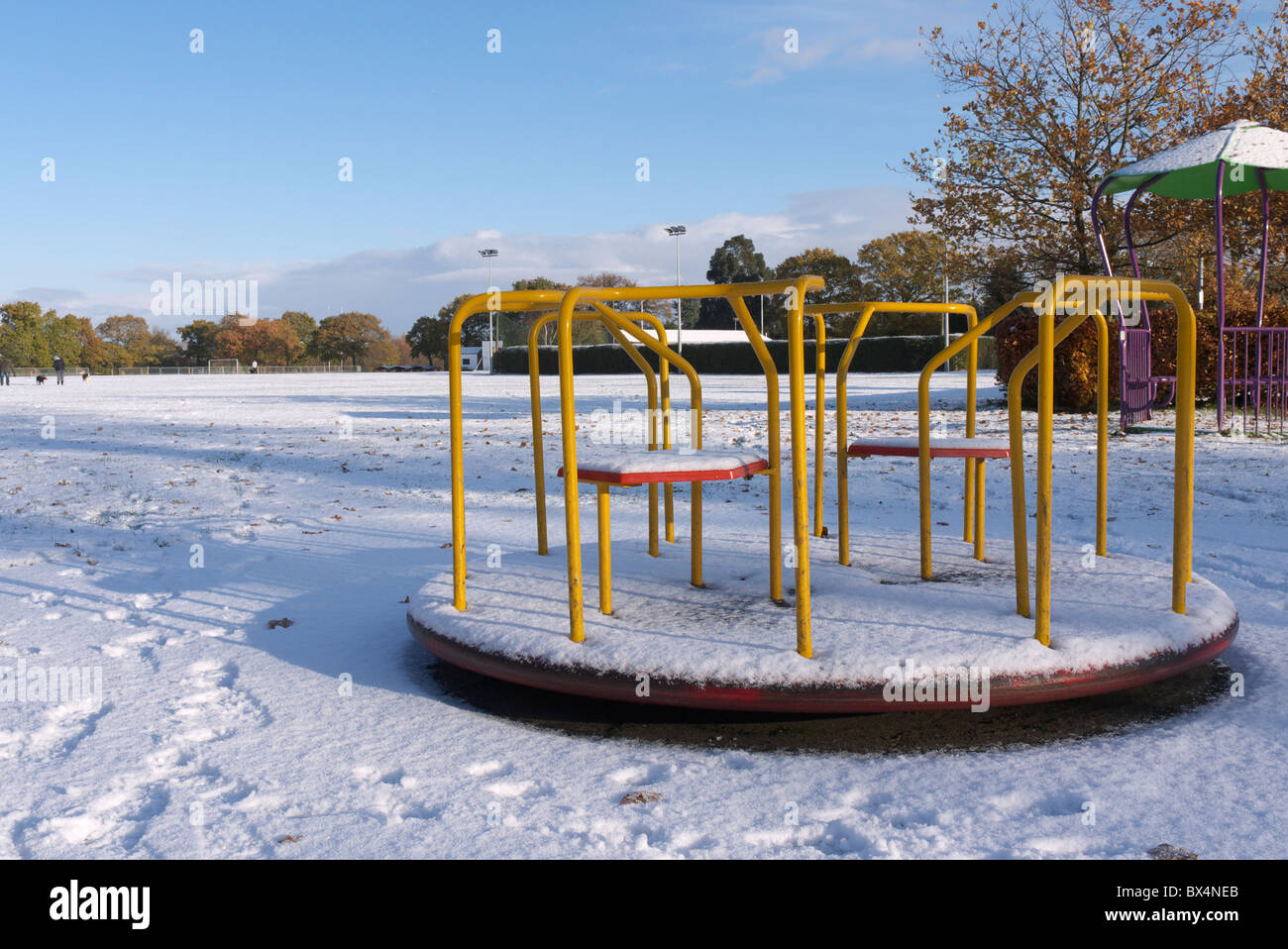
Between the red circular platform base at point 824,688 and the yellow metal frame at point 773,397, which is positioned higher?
the yellow metal frame at point 773,397

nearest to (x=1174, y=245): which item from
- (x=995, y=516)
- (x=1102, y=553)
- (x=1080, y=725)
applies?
(x=995, y=516)

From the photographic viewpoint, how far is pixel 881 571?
4.64 meters

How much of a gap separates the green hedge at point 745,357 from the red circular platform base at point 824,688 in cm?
4530

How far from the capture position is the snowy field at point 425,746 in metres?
2.55

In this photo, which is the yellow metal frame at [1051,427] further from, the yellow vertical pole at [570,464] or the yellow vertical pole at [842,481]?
the yellow vertical pole at [570,464]

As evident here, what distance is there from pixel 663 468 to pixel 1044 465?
4.34ft

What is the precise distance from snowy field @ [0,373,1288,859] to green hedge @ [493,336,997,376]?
4276cm

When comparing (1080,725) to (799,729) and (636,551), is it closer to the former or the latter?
(799,729)

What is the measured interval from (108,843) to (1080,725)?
9.93 ft

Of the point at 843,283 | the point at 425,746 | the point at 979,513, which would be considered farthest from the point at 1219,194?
the point at 843,283

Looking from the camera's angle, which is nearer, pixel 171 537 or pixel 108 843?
pixel 108 843

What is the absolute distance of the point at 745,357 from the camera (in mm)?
55531

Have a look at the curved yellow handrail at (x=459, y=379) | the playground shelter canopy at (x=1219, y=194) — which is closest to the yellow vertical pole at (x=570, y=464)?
the curved yellow handrail at (x=459, y=379)

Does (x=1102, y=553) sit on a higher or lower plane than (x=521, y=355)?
lower
